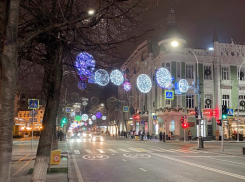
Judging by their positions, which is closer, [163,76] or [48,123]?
[48,123]

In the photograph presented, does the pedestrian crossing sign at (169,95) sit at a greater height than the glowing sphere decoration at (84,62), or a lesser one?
greater

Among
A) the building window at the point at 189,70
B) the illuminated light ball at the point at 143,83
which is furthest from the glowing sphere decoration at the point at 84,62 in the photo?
the building window at the point at 189,70

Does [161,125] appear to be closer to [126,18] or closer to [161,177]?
[161,177]

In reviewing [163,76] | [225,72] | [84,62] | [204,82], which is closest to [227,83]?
[225,72]

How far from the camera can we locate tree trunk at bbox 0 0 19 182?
4.86 m

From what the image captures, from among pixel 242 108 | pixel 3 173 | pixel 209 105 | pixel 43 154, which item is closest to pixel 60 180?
pixel 43 154

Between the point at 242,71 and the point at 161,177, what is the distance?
43071 millimetres

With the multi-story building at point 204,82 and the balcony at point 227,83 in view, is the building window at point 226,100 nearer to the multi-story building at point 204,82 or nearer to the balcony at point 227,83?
the multi-story building at point 204,82

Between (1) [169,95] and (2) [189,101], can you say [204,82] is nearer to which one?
(2) [189,101]

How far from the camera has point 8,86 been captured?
4996mm

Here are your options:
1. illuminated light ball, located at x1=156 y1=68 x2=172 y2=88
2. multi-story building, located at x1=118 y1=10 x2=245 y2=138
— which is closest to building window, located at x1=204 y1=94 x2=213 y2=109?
multi-story building, located at x1=118 y1=10 x2=245 y2=138

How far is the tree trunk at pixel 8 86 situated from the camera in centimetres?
486

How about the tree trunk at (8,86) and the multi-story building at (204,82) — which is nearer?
the tree trunk at (8,86)

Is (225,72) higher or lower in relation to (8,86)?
higher
